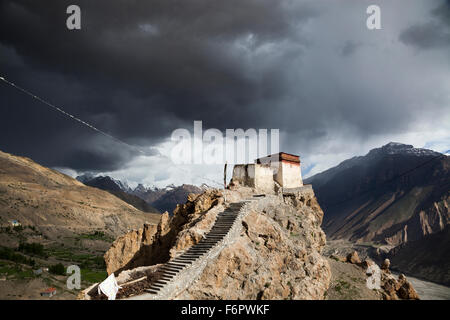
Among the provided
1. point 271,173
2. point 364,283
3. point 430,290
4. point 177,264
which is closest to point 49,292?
point 271,173

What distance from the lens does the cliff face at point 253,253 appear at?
21.3 meters

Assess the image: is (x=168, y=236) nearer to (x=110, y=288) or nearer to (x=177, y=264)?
(x=177, y=264)

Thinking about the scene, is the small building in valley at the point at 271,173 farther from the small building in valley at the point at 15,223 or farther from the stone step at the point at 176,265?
the small building in valley at the point at 15,223

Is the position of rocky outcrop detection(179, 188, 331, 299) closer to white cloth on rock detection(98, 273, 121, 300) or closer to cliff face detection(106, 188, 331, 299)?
cliff face detection(106, 188, 331, 299)

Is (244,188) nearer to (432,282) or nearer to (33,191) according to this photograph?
(432,282)

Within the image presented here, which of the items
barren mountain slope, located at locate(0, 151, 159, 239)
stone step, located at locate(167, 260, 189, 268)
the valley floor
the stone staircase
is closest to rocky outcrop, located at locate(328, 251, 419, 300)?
the stone staircase

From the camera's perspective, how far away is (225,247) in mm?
22500

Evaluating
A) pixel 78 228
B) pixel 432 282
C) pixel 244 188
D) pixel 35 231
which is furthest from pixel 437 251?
pixel 35 231

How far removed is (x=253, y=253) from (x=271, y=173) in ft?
55.9

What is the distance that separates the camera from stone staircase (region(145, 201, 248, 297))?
751 inches

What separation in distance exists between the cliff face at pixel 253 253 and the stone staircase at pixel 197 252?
619 mm

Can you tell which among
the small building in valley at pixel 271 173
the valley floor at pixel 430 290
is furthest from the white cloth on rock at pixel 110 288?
the valley floor at pixel 430 290

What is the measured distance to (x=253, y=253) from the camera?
23.7 m

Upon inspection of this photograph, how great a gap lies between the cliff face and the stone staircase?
0.62 metres
